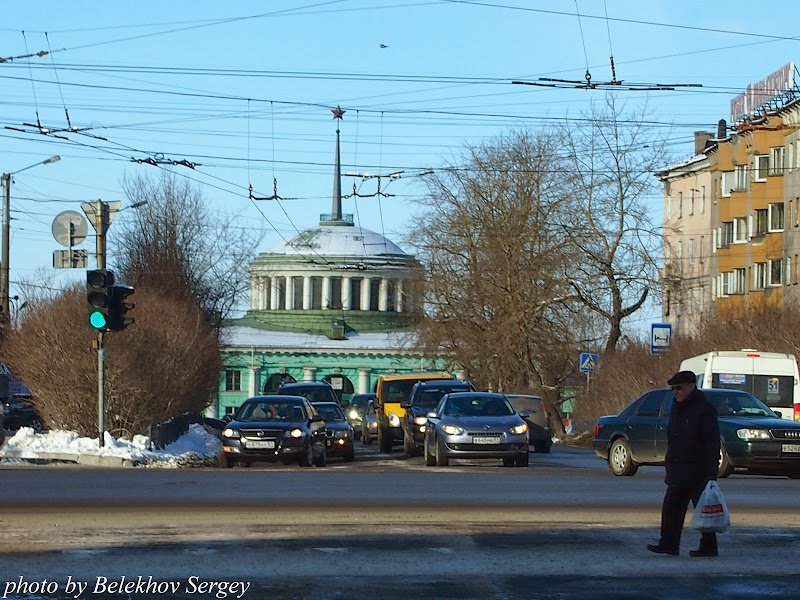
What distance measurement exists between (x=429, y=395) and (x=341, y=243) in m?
74.5

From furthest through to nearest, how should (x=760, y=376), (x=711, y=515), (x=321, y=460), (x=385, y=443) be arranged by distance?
(x=385, y=443) < (x=760, y=376) < (x=321, y=460) < (x=711, y=515)

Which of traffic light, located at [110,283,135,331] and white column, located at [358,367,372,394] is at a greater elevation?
traffic light, located at [110,283,135,331]

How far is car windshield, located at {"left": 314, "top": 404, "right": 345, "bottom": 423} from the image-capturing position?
34.7 m

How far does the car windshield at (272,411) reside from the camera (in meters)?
27.5

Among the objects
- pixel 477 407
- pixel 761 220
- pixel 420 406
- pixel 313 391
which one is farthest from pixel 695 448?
pixel 761 220

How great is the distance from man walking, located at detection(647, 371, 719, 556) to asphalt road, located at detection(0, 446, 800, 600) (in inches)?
7.5

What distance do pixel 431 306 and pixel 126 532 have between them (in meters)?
44.3

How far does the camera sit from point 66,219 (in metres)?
31.4

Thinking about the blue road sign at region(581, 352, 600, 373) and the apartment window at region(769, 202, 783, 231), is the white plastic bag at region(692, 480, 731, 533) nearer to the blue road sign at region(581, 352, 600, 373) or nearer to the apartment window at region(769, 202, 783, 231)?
the blue road sign at region(581, 352, 600, 373)

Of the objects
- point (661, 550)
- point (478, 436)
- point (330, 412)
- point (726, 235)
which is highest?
point (726, 235)

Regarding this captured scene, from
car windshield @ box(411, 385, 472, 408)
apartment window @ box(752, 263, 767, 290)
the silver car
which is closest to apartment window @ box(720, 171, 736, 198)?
apartment window @ box(752, 263, 767, 290)

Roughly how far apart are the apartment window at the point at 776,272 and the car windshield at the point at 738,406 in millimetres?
41952

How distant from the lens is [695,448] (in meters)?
11.5

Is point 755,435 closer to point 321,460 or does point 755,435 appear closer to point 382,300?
point 321,460
